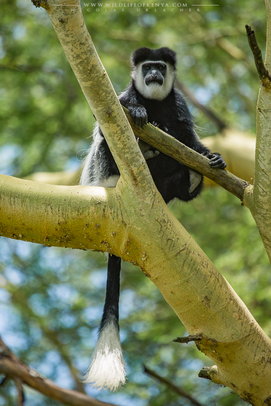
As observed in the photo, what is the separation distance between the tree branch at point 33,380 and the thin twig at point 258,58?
1.94 metres

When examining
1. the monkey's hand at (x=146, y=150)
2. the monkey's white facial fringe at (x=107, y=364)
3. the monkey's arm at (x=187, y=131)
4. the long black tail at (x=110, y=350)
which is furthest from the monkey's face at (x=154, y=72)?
the monkey's white facial fringe at (x=107, y=364)

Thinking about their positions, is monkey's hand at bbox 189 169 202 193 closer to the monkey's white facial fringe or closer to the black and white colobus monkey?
the black and white colobus monkey

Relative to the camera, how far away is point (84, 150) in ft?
11.8

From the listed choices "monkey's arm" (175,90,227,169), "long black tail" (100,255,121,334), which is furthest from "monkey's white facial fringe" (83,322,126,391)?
"monkey's arm" (175,90,227,169)

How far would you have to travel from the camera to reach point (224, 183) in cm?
189

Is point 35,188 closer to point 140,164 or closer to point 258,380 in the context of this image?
point 140,164

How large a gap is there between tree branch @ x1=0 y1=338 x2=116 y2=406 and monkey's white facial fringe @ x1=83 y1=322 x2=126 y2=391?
618 mm

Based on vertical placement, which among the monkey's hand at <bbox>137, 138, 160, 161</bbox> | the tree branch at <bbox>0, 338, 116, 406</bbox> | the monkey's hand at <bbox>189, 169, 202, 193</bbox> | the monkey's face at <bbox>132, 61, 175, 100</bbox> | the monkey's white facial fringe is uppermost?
the monkey's face at <bbox>132, 61, 175, 100</bbox>

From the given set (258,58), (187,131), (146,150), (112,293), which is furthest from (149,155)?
(258,58)

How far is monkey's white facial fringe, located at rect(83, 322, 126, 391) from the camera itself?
5.62 feet

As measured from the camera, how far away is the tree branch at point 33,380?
2252mm

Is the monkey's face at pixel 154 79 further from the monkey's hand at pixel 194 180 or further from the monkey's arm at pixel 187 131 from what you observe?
the monkey's hand at pixel 194 180

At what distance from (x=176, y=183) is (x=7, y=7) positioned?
335 centimetres

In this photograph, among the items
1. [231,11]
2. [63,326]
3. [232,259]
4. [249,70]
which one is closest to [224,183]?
[232,259]
